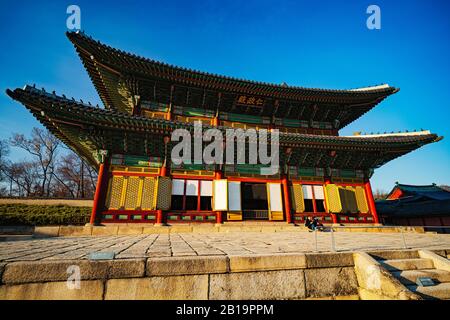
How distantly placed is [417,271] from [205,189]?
9249 millimetres

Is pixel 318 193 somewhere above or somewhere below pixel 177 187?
below

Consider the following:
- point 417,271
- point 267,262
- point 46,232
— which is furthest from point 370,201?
point 46,232

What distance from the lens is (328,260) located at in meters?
3.26

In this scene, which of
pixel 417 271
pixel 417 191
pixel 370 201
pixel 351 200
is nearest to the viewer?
pixel 417 271

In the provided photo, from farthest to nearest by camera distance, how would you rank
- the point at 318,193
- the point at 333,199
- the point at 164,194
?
the point at 318,193
the point at 333,199
the point at 164,194

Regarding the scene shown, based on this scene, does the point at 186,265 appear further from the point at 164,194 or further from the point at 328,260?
the point at 164,194

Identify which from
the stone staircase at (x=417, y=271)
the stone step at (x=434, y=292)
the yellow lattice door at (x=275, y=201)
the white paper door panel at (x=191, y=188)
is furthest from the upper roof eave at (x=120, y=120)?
the stone step at (x=434, y=292)

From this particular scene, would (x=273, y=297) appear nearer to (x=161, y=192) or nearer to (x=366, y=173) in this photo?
(x=161, y=192)

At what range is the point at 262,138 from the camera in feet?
37.7

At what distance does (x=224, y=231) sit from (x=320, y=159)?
7.74 meters

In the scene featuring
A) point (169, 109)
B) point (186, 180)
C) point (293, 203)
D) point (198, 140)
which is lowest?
point (293, 203)
